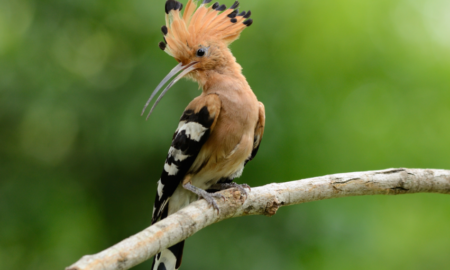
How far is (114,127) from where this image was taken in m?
2.73

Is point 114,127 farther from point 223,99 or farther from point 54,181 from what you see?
point 223,99

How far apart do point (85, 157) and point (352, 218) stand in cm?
180

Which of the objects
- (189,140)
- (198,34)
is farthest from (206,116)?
(198,34)

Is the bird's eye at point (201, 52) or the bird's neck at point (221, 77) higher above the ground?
the bird's eye at point (201, 52)

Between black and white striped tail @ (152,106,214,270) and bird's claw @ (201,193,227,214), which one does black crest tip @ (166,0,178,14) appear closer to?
black and white striped tail @ (152,106,214,270)

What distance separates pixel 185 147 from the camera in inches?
65.3

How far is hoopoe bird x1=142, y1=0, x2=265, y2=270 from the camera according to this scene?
1672mm

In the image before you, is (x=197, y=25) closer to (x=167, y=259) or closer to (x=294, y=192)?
(x=294, y=192)

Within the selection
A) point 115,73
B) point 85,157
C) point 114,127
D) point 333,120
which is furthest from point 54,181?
point 333,120

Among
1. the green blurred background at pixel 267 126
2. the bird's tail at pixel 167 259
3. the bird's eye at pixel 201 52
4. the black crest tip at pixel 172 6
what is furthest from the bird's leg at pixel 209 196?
the green blurred background at pixel 267 126

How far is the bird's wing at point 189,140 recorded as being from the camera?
5.43 ft

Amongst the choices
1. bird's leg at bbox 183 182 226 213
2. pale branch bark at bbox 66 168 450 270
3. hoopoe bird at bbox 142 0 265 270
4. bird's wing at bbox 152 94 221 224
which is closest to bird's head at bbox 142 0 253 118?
hoopoe bird at bbox 142 0 265 270

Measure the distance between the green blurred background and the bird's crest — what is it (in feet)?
2.66

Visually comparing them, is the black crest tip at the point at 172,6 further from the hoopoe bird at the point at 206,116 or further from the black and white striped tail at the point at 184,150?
the black and white striped tail at the point at 184,150
